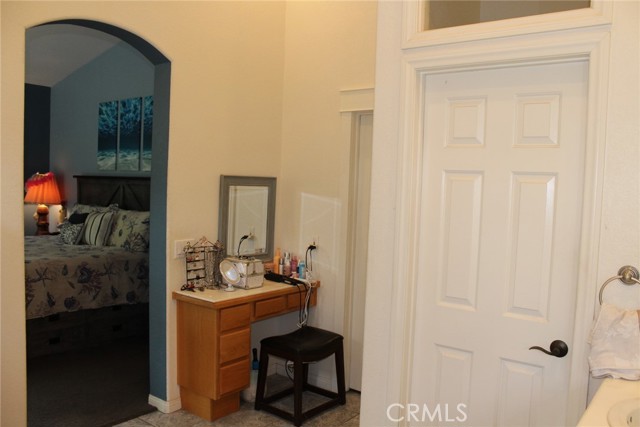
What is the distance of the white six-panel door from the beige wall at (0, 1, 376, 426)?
1649 mm

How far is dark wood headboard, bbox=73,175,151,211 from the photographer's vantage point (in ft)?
18.7

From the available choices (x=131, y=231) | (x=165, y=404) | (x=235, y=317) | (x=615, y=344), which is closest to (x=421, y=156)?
(x=615, y=344)

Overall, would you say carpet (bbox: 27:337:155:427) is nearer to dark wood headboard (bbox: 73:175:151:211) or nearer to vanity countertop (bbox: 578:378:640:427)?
dark wood headboard (bbox: 73:175:151:211)

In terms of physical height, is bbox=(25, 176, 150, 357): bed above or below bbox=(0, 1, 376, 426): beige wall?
below

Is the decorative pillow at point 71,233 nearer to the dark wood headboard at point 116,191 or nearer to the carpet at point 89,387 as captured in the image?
the dark wood headboard at point 116,191

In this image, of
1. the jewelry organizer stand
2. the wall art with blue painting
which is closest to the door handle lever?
the jewelry organizer stand

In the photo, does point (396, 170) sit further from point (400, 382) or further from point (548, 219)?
point (400, 382)

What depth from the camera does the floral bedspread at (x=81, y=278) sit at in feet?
13.7

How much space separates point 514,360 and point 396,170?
882 mm

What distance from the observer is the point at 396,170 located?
229 centimetres

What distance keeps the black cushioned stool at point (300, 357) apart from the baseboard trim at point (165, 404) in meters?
0.51

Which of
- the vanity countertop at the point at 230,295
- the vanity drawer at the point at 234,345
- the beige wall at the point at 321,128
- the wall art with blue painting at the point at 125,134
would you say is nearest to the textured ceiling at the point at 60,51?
the wall art with blue painting at the point at 125,134

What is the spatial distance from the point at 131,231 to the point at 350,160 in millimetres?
2384

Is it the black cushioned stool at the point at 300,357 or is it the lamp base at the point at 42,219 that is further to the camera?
the lamp base at the point at 42,219
